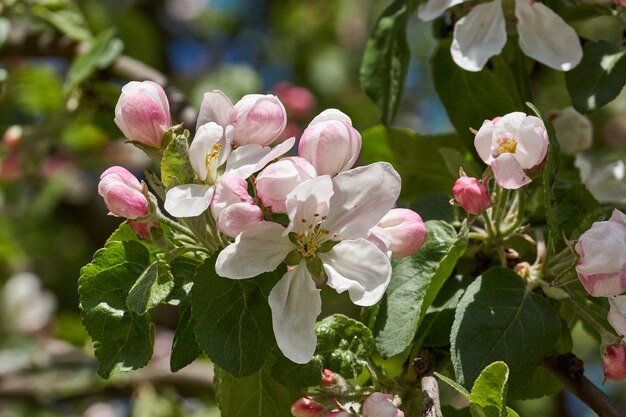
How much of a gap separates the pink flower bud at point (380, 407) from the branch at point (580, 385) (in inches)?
10.4

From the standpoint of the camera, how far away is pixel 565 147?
156 cm

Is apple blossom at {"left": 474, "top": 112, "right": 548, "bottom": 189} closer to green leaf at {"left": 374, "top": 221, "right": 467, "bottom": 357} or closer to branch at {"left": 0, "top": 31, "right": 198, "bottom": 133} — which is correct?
green leaf at {"left": 374, "top": 221, "right": 467, "bottom": 357}

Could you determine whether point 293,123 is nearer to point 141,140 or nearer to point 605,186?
point 605,186

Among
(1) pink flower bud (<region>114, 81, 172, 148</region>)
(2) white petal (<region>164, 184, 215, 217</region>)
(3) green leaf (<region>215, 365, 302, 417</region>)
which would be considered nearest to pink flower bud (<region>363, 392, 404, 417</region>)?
(3) green leaf (<region>215, 365, 302, 417</region>)

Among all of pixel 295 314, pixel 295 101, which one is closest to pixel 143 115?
pixel 295 314

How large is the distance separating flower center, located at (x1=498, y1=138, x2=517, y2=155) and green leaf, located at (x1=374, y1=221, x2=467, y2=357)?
0.38ft

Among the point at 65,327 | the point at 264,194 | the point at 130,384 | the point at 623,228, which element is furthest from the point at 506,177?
the point at 65,327

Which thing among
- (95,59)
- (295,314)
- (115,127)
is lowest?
(115,127)

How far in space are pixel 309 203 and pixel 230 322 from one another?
163 mm

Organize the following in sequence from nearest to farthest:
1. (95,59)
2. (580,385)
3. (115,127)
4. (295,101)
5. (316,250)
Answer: (316,250)
(580,385)
(95,59)
(115,127)
(295,101)

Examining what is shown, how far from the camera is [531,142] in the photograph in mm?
1145

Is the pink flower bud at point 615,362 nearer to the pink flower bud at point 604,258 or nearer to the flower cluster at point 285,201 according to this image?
the pink flower bud at point 604,258

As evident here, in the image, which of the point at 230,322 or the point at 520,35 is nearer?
the point at 230,322

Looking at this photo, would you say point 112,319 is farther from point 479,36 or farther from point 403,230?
point 479,36
